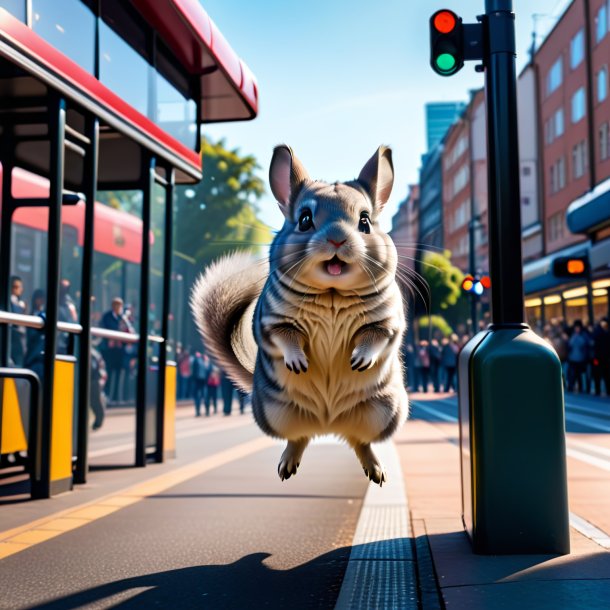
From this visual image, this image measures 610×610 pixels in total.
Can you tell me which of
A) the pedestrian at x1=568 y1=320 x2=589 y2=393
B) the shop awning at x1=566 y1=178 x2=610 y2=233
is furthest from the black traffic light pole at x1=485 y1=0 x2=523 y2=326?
the pedestrian at x1=568 y1=320 x2=589 y2=393

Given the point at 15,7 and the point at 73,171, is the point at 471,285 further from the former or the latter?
the point at 73,171

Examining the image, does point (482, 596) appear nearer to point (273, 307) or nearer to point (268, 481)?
point (273, 307)

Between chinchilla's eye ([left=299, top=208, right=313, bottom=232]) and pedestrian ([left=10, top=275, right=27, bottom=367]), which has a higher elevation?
pedestrian ([left=10, top=275, right=27, bottom=367])

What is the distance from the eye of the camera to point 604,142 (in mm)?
45500

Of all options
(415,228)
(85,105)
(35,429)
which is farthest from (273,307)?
(35,429)

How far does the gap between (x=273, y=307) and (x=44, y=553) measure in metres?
6.05

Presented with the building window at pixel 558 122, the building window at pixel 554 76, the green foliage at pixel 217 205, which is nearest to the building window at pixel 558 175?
the building window at pixel 558 122

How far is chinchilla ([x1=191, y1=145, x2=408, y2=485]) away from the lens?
1366 millimetres

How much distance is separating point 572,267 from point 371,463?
3.42m

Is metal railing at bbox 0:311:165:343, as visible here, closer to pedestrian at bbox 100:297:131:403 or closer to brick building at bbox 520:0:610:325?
pedestrian at bbox 100:297:131:403

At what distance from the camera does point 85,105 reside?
330 inches

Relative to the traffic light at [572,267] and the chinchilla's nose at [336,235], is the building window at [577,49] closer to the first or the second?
the traffic light at [572,267]

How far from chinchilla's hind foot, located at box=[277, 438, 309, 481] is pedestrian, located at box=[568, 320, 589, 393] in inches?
966

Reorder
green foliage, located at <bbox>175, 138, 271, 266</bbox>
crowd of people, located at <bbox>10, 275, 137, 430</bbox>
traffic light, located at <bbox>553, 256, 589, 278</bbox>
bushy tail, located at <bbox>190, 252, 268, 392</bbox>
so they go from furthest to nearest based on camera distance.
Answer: crowd of people, located at <bbox>10, 275, 137, 430</bbox> < traffic light, located at <bbox>553, 256, 589, 278</bbox> < green foliage, located at <bbox>175, 138, 271, 266</bbox> < bushy tail, located at <bbox>190, 252, 268, 392</bbox>
